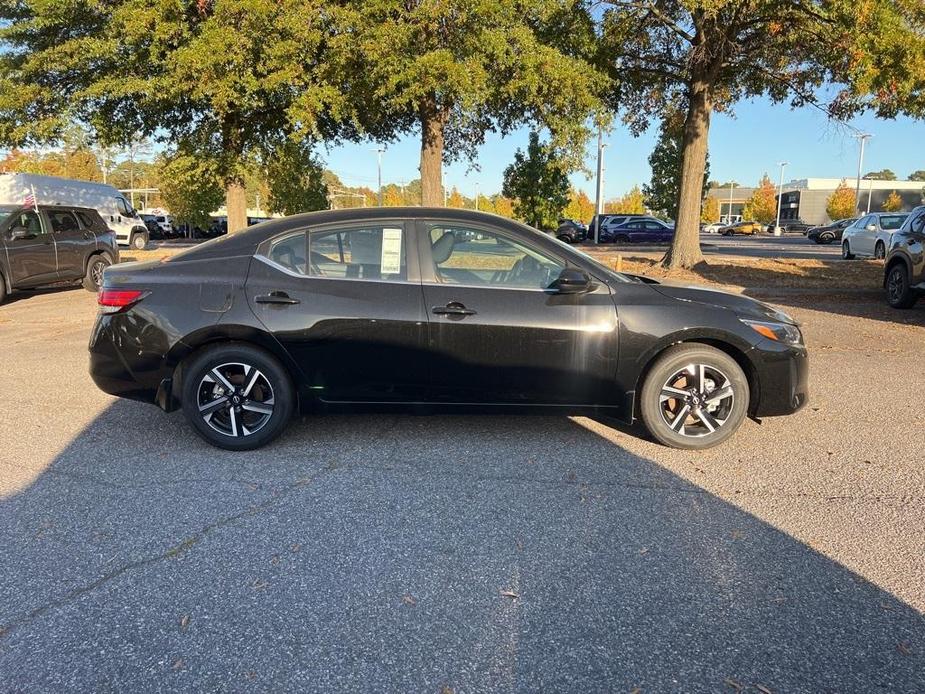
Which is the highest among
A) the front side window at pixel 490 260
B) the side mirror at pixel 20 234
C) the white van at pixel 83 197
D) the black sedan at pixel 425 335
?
the white van at pixel 83 197

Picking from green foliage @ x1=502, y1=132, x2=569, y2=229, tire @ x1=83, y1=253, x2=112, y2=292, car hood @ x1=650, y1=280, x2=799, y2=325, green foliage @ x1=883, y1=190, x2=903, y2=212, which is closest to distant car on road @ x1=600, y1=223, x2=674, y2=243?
green foliage @ x1=502, y1=132, x2=569, y2=229

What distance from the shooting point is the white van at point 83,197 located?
23922mm

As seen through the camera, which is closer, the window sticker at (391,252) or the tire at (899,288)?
the window sticker at (391,252)

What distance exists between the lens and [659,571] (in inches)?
116

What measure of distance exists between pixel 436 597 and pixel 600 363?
2.07m

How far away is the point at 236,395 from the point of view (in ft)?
14.3

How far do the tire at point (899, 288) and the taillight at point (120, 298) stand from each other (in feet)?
35.0

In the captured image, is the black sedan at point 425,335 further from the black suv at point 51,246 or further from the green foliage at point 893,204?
the green foliage at point 893,204

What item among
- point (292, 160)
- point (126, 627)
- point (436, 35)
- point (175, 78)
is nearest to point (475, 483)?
point (126, 627)

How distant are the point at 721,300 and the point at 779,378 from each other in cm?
64

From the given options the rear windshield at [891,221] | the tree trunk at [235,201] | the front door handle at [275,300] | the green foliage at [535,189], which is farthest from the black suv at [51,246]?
the green foliage at [535,189]

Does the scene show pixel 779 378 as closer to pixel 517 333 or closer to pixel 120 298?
pixel 517 333

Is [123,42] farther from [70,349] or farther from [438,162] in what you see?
[70,349]

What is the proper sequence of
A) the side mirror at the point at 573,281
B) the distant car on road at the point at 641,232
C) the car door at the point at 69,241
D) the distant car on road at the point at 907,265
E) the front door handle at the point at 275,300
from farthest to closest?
the distant car on road at the point at 641,232
the car door at the point at 69,241
the distant car on road at the point at 907,265
the front door handle at the point at 275,300
the side mirror at the point at 573,281
